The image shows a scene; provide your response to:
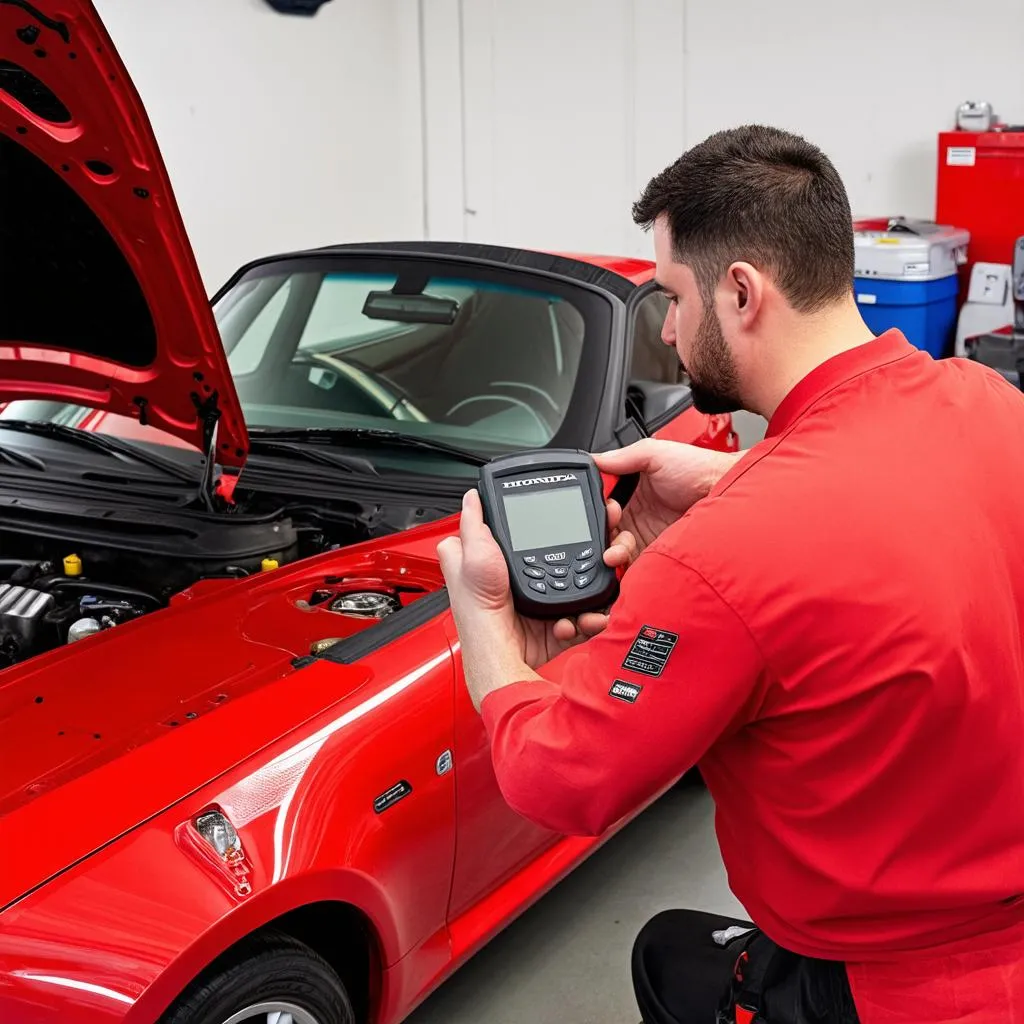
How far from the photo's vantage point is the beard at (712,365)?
4.86 ft

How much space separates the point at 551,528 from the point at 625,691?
1.19ft

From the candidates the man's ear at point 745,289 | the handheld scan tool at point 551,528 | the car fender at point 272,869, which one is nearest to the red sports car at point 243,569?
the car fender at point 272,869

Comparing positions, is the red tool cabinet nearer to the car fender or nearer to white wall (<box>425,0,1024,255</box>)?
white wall (<box>425,0,1024,255</box>)

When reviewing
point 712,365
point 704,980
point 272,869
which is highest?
point 712,365

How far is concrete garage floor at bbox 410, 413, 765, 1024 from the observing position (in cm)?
257

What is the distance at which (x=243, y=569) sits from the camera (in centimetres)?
268

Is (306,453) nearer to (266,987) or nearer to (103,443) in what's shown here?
(103,443)

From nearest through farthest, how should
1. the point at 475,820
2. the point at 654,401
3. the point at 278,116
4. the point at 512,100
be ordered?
the point at 475,820, the point at 654,401, the point at 278,116, the point at 512,100

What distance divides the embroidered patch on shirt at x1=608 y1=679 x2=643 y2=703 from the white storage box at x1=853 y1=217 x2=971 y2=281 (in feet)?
16.7

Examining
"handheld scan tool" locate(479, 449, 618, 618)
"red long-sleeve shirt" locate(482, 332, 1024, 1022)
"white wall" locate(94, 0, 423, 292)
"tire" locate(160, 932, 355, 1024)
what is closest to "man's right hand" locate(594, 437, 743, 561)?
"handheld scan tool" locate(479, 449, 618, 618)

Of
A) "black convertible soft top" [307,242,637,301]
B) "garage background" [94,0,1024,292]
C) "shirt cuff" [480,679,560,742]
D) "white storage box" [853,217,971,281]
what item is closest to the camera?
"shirt cuff" [480,679,560,742]

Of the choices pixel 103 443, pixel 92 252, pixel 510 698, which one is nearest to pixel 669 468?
pixel 510 698

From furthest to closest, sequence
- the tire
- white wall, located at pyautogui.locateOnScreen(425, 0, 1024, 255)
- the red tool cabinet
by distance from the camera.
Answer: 1. white wall, located at pyautogui.locateOnScreen(425, 0, 1024, 255)
2. the red tool cabinet
3. the tire

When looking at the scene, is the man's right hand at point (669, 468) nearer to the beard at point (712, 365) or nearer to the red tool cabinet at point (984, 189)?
the beard at point (712, 365)
